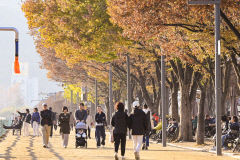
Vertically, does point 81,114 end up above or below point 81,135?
above

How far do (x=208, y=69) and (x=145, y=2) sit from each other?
6.05 m

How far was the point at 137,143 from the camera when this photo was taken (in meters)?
20.0

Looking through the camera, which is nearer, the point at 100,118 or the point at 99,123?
the point at 100,118

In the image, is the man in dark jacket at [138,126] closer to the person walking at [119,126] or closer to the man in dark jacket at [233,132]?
the person walking at [119,126]

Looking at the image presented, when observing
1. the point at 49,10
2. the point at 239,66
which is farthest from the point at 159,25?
the point at 49,10

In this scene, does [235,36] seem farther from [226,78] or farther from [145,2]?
[226,78]

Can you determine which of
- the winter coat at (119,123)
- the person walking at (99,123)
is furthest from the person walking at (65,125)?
the winter coat at (119,123)

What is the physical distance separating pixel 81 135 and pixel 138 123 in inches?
337

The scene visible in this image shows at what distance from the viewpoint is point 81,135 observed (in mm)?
28141

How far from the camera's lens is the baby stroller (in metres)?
28.1

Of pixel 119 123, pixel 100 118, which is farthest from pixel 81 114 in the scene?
pixel 119 123

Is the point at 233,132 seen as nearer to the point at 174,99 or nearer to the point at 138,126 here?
the point at 138,126

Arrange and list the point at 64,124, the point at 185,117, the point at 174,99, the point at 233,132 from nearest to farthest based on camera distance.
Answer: the point at 233,132
the point at 64,124
the point at 185,117
the point at 174,99

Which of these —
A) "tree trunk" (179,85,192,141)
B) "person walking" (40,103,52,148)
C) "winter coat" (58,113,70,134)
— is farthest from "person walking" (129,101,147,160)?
"tree trunk" (179,85,192,141)
